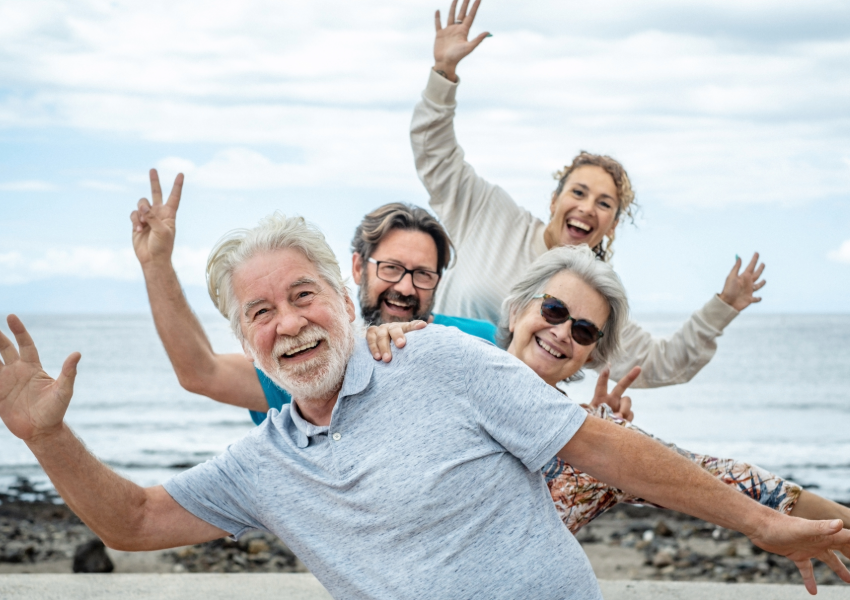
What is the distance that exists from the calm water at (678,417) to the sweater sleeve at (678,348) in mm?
6244

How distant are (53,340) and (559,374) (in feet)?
155

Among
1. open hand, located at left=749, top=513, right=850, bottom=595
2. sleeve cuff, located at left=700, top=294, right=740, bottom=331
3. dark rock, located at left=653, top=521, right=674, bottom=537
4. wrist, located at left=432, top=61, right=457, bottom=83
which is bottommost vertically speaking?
dark rock, located at left=653, top=521, right=674, bottom=537

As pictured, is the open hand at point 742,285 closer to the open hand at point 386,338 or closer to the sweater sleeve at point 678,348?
the sweater sleeve at point 678,348

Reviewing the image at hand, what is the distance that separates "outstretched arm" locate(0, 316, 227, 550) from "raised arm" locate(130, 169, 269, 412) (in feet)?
3.33

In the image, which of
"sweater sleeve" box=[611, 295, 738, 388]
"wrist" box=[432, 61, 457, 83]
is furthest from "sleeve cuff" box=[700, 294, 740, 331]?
"wrist" box=[432, 61, 457, 83]

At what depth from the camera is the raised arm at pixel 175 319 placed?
3.27m

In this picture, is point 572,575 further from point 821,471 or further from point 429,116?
point 821,471

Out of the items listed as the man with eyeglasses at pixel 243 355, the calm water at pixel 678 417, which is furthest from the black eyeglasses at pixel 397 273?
the calm water at pixel 678 417

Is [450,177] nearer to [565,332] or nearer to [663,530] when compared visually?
[565,332]

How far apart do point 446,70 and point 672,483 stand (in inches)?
120

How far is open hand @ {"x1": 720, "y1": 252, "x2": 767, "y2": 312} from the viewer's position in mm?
4445

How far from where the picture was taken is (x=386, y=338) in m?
2.45

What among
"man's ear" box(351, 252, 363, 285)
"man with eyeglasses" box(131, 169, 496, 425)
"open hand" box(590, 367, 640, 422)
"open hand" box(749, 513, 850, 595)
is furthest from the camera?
"man's ear" box(351, 252, 363, 285)

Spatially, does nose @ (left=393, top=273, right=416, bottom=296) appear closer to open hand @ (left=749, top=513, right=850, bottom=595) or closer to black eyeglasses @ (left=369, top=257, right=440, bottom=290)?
black eyeglasses @ (left=369, top=257, right=440, bottom=290)
